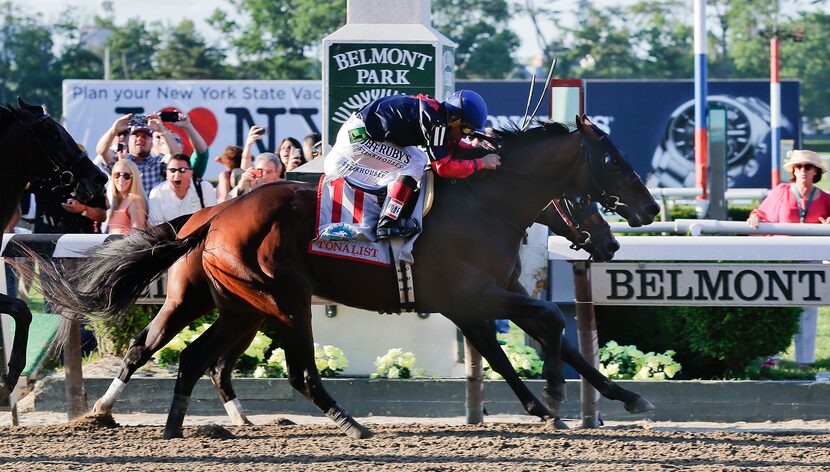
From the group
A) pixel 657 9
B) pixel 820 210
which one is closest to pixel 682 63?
pixel 657 9

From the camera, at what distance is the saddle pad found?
6.12 m

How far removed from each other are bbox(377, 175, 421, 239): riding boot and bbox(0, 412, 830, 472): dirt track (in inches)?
41.2

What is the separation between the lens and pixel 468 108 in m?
6.06

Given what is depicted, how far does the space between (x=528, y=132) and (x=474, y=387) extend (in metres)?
1.48

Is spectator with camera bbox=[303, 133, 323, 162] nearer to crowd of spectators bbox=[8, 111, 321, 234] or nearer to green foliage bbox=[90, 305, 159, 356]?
crowd of spectators bbox=[8, 111, 321, 234]

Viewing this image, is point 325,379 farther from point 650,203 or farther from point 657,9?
point 657,9

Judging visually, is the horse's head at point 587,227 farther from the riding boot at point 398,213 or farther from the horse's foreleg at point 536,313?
the riding boot at point 398,213

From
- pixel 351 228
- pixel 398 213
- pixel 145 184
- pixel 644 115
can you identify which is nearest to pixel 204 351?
pixel 351 228

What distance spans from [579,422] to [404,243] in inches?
66.8

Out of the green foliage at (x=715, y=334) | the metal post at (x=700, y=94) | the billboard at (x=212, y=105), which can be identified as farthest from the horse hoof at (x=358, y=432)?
the billboard at (x=212, y=105)

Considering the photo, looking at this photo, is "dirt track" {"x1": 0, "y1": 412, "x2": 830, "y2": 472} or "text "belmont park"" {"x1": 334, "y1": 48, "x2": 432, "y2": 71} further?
"text "belmont park"" {"x1": 334, "y1": 48, "x2": 432, "y2": 71}

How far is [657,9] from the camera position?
2982 inches

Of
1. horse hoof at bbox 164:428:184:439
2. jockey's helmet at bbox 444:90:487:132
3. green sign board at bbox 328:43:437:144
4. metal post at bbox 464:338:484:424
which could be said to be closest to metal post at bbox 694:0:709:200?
green sign board at bbox 328:43:437:144

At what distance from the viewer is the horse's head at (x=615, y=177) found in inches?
251
